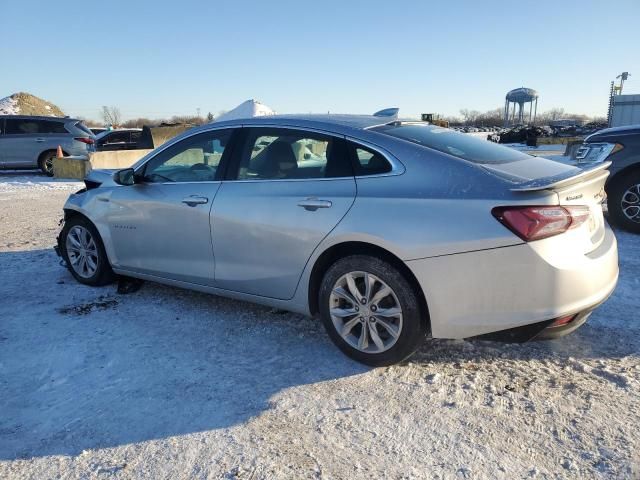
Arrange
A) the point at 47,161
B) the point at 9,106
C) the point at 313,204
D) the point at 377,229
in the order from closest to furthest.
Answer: the point at 377,229, the point at 313,204, the point at 47,161, the point at 9,106

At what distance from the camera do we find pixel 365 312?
330 centimetres

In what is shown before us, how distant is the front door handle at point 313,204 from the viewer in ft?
11.1

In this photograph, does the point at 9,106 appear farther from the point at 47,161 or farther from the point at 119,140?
the point at 47,161

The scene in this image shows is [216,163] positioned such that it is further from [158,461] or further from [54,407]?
[158,461]

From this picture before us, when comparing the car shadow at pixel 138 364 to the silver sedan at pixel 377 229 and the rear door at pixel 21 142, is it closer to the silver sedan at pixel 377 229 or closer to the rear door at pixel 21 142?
the silver sedan at pixel 377 229

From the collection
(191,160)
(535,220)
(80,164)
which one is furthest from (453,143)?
(80,164)

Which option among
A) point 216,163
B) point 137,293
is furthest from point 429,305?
point 137,293

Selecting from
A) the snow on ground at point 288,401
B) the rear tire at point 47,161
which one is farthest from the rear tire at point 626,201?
the rear tire at point 47,161

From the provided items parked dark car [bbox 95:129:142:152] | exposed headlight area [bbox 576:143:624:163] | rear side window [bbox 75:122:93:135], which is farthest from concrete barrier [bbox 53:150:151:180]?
exposed headlight area [bbox 576:143:624:163]

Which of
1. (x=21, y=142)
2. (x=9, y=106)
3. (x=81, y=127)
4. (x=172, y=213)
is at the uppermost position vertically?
(x=9, y=106)

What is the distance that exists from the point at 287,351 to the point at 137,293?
195 centimetres

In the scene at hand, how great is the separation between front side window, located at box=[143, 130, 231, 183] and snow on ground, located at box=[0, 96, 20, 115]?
54752 mm

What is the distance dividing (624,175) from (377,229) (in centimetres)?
516

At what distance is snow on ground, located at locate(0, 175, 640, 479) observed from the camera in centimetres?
246
